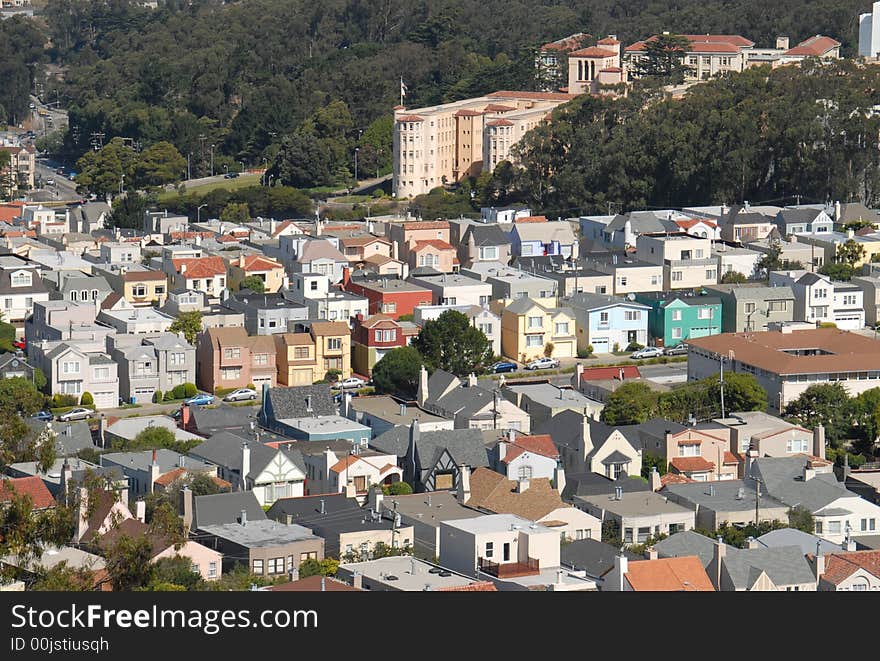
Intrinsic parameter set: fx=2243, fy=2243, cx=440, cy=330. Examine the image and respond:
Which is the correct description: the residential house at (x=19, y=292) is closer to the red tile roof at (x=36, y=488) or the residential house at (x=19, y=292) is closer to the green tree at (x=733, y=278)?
the green tree at (x=733, y=278)

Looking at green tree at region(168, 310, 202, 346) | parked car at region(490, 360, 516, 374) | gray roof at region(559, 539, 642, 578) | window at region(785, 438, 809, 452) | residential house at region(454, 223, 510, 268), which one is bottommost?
gray roof at region(559, 539, 642, 578)

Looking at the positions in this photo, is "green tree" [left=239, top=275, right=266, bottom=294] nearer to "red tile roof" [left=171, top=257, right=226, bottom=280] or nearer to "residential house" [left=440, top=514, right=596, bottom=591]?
"red tile roof" [left=171, top=257, right=226, bottom=280]

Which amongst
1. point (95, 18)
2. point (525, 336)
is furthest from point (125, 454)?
point (95, 18)

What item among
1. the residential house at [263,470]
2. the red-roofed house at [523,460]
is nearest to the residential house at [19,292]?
the residential house at [263,470]

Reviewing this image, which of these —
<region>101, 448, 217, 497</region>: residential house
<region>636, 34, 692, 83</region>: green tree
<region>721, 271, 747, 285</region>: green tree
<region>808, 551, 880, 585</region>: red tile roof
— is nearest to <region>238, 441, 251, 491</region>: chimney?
<region>101, 448, 217, 497</region>: residential house

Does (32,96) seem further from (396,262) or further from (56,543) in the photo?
(56,543)
